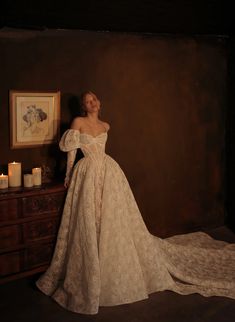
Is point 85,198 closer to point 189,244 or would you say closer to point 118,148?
point 118,148

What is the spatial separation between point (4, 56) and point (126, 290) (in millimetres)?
2083

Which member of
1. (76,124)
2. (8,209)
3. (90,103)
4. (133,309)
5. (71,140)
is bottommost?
(133,309)

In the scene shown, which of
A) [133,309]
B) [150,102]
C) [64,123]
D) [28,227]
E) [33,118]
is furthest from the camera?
[150,102]

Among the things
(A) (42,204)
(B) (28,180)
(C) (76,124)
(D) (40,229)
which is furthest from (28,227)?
(C) (76,124)

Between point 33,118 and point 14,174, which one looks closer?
point 14,174

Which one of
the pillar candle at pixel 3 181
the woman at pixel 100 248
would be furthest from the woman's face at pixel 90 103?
the pillar candle at pixel 3 181

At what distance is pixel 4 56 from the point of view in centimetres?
305

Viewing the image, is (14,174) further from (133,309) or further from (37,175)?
(133,309)

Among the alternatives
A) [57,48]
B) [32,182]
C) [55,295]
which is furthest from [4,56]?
[55,295]

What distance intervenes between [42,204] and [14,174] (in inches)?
13.0

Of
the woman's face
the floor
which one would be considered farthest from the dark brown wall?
the floor

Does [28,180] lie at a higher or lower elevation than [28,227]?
higher

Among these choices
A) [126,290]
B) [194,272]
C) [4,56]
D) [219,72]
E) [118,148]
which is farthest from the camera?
[219,72]

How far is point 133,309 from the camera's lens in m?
2.75
